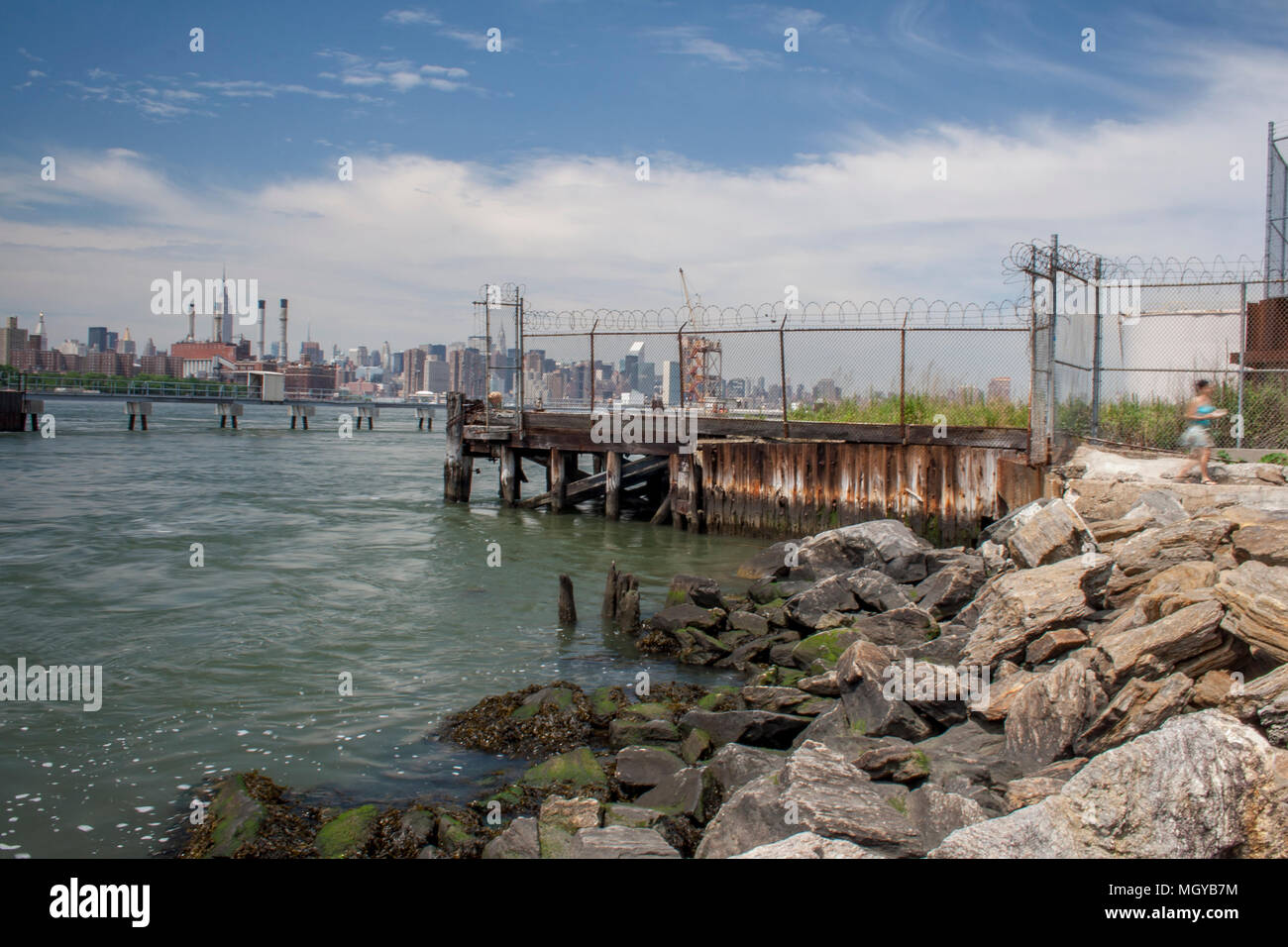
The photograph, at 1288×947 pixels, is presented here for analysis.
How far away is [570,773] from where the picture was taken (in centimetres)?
743

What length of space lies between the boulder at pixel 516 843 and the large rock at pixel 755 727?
236 centimetres

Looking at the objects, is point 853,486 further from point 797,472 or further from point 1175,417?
point 1175,417

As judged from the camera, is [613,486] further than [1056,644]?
Yes

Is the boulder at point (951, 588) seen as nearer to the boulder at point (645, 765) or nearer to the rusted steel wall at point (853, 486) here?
the rusted steel wall at point (853, 486)

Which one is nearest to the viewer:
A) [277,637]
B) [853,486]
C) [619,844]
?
[619,844]

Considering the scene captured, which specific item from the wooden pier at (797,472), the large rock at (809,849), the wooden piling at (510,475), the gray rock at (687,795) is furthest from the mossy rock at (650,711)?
the wooden piling at (510,475)

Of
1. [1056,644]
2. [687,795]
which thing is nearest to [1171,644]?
[1056,644]

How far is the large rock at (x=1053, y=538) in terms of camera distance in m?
9.90

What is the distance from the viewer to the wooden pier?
17.0 m

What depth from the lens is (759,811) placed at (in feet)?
18.8
